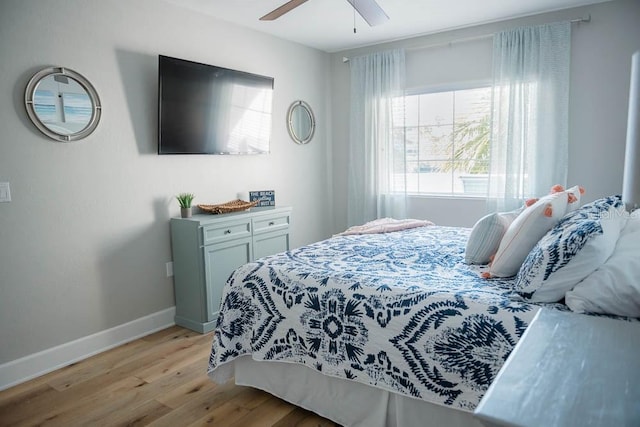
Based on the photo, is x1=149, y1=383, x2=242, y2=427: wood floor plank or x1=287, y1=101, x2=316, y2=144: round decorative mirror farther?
x1=287, y1=101, x2=316, y2=144: round decorative mirror

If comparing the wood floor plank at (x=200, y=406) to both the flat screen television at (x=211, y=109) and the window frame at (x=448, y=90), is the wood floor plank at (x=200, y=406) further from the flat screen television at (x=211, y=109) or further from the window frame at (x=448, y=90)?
the window frame at (x=448, y=90)

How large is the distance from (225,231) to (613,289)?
2586 mm

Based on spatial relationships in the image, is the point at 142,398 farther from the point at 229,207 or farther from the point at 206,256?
the point at 229,207

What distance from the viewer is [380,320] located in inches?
73.1

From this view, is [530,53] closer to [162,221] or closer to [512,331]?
[512,331]

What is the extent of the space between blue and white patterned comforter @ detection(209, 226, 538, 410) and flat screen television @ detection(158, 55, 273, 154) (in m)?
1.52

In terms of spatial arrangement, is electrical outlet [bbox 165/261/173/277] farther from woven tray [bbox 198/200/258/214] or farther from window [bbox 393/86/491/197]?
window [bbox 393/86/491/197]

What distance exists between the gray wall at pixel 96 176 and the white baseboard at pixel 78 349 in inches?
1.9

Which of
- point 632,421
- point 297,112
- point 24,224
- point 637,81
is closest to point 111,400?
point 24,224

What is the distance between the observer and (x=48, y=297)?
2.78m

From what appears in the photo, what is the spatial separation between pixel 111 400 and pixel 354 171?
10.9ft

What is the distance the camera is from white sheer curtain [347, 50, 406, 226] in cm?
463

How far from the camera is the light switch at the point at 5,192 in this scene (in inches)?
99.8

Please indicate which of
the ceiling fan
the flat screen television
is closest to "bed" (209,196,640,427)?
the flat screen television
